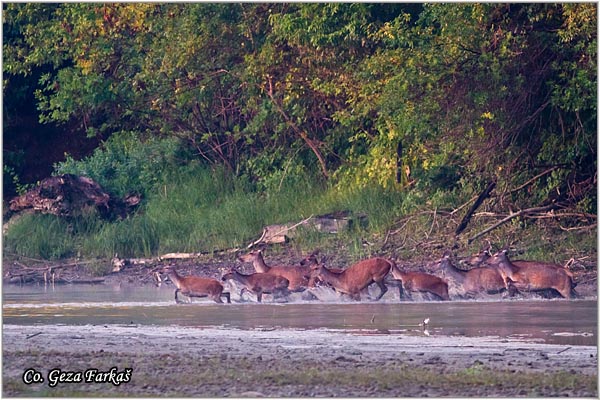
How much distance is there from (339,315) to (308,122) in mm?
8687

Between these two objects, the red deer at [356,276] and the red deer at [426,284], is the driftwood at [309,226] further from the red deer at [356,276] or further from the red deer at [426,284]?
the red deer at [426,284]

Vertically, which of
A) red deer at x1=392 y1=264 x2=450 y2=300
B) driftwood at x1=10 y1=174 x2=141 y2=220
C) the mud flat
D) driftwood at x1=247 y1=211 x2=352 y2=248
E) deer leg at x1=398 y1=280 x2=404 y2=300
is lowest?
deer leg at x1=398 y1=280 x2=404 y2=300

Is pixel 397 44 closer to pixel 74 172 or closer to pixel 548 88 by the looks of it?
pixel 548 88

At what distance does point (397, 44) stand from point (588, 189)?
3569 millimetres

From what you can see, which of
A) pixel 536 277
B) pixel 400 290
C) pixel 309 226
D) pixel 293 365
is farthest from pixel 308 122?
pixel 293 365

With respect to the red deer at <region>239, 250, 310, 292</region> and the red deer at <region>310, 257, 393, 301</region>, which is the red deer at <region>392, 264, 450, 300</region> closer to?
the red deer at <region>310, 257, 393, 301</region>

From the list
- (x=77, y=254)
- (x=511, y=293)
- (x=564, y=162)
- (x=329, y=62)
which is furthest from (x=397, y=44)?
(x=77, y=254)

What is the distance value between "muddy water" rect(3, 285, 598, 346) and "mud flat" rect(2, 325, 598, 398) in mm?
526

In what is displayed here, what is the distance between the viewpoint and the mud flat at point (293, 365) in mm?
8078

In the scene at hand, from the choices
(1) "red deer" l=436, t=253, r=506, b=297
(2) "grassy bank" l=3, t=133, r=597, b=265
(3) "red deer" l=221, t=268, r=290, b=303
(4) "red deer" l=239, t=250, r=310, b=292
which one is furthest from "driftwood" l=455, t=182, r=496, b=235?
(3) "red deer" l=221, t=268, r=290, b=303

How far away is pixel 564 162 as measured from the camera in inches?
662

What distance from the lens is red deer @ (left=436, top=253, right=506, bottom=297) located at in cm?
1395

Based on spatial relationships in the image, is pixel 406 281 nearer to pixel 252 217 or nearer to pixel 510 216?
pixel 510 216

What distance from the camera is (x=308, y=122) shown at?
2077 cm
